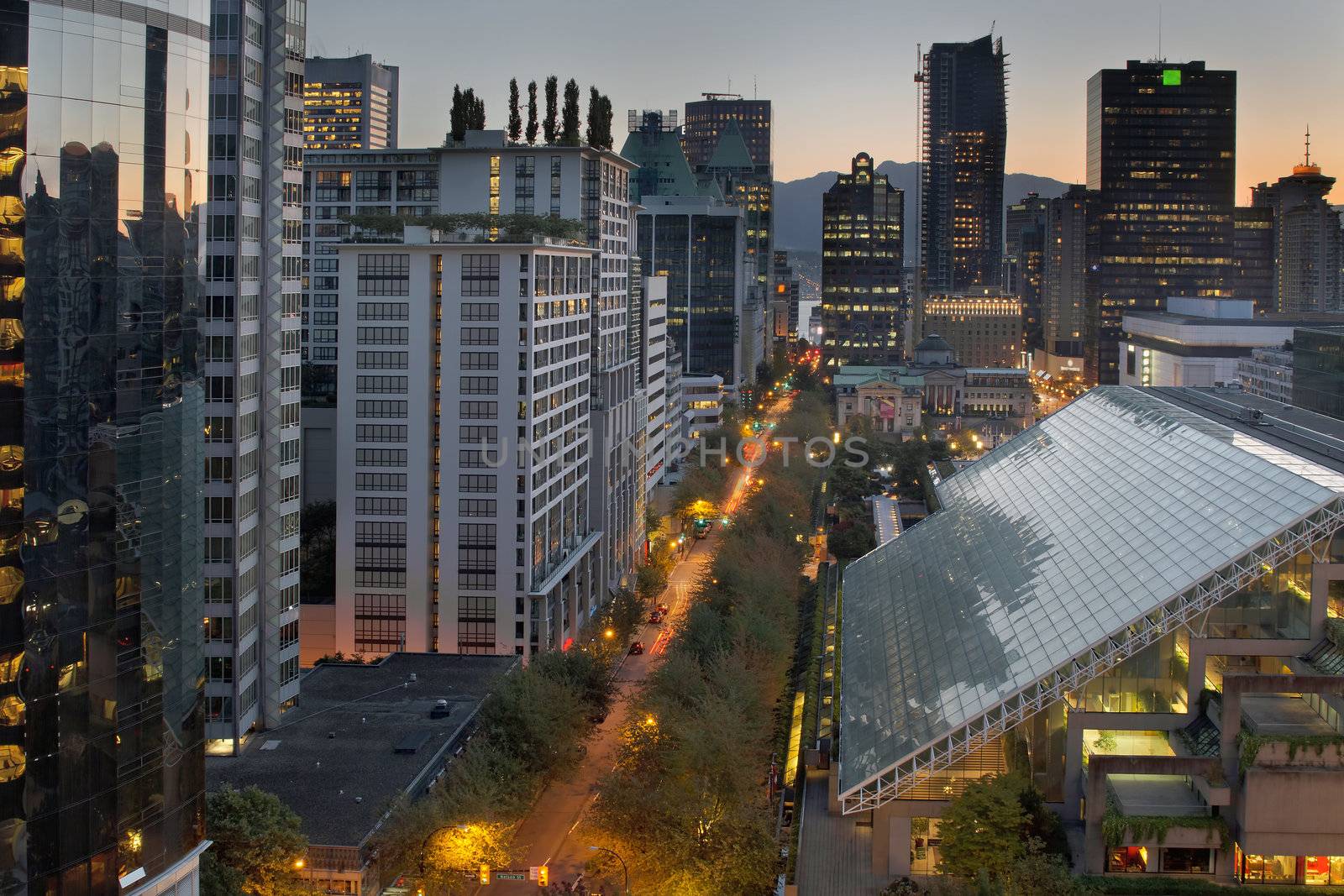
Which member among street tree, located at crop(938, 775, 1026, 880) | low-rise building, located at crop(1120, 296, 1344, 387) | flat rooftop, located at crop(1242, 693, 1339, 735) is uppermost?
low-rise building, located at crop(1120, 296, 1344, 387)

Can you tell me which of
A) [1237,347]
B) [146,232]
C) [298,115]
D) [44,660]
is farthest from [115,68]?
[1237,347]

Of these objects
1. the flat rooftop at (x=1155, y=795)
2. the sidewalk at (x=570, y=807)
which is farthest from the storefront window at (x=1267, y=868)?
the sidewalk at (x=570, y=807)

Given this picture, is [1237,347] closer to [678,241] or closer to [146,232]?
[678,241]

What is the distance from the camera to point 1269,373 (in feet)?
483

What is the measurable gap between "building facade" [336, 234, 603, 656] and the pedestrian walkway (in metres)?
20.7

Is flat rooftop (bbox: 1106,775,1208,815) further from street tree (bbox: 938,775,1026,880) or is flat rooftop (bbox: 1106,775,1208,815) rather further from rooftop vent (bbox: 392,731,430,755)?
rooftop vent (bbox: 392,731,430,755)

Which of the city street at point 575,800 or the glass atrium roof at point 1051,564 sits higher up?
the glass atrium roof at point 1051,564

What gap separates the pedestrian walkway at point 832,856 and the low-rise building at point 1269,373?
105605 millimetres

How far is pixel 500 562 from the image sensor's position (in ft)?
206

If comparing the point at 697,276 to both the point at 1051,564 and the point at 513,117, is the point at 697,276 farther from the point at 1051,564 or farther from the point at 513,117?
the point at 1051,564

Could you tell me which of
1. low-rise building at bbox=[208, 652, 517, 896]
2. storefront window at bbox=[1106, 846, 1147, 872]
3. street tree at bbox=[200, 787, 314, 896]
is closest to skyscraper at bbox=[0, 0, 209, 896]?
street tree at bbox=[200, 787, 314, 896]

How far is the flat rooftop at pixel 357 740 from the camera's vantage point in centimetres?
4247

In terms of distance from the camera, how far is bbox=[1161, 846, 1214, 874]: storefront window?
3938cm

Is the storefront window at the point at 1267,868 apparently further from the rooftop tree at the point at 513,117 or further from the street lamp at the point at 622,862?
the rooftop tree at the point at 513,117
